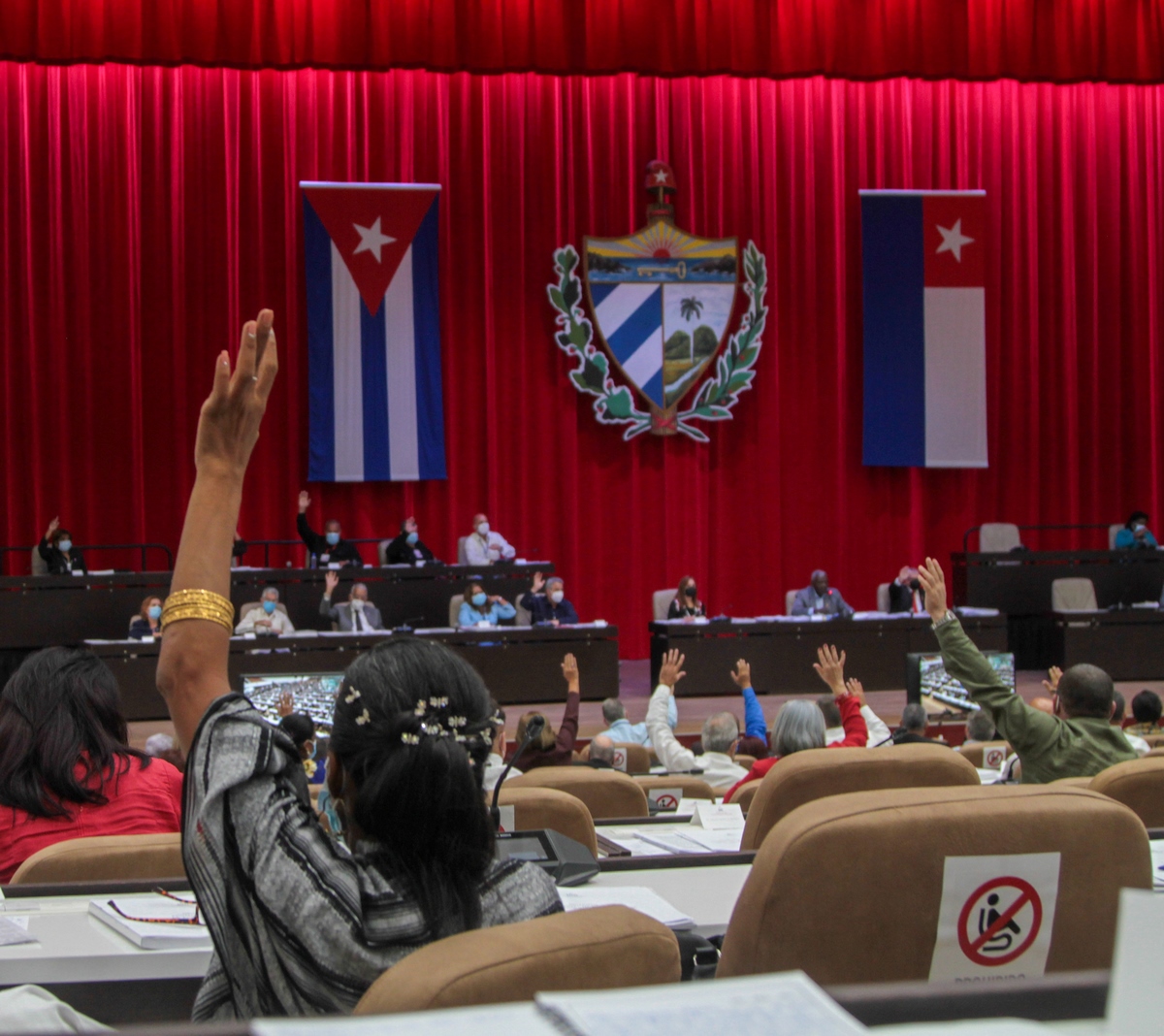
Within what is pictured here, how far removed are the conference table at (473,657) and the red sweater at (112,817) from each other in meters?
6.75

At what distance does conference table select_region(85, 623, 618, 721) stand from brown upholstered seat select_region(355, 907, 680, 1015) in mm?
8666

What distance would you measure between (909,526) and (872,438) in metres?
1.11

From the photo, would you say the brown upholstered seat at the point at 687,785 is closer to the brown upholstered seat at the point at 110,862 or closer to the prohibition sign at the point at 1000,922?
the brown upholstered seat at the point at 110,862

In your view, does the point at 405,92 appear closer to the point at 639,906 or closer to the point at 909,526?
the point at 909,526

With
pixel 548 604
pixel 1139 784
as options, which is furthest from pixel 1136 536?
pixel 1139 784

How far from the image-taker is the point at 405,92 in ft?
43.1

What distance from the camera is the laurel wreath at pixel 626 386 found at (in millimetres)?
13273

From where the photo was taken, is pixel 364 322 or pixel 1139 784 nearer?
pixel 1139 784

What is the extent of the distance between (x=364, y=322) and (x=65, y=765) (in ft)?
33.6

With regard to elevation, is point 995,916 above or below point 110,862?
above

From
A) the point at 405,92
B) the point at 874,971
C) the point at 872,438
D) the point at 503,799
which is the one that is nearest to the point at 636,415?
the point at 872,438

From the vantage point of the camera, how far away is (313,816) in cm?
128

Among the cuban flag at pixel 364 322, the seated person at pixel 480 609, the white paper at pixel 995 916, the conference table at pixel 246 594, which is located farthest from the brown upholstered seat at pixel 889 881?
the cuban flag at pixel 364 322

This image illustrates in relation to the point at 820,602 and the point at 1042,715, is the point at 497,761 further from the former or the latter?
the point at 820,602
